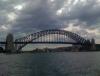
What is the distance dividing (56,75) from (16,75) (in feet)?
24.6

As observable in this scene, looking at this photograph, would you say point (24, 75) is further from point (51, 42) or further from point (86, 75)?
point (51, 42)

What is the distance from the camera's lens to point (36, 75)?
5066cm

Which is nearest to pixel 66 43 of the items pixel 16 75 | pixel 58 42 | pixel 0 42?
pixel 58 42

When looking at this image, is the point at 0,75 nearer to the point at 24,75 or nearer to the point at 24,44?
the point at 24,75

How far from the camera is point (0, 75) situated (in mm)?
50031

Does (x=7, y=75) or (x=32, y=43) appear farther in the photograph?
(x=32, y=43)

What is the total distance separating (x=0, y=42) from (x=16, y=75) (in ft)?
464

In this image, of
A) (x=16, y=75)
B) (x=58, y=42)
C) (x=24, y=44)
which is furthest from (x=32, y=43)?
(x=16, y=75)

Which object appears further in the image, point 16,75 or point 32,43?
point 32,43

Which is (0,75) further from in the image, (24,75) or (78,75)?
(78,75)

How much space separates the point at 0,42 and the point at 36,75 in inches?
5639

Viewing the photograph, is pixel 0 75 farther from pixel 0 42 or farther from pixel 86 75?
pixel 0 42

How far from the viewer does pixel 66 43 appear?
200m

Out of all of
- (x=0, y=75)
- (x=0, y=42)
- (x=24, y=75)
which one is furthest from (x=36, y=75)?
(x=0, y=42)
